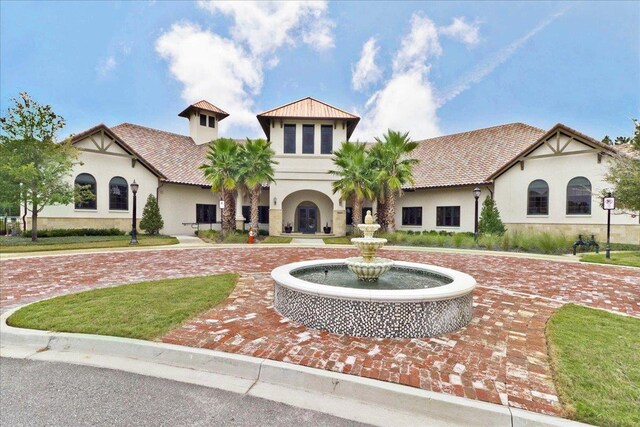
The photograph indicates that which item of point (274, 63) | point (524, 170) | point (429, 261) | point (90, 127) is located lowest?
point (429, 261)

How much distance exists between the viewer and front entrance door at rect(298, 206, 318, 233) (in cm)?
2917

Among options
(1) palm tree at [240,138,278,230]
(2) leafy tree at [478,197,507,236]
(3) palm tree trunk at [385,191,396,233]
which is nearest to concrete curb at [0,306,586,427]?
(1) palm tree at [240,138,278,230]

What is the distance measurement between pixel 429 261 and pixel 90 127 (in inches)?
976

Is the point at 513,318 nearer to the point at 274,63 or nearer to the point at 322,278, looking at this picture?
the point at 322,278

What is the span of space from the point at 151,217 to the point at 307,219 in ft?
42.2

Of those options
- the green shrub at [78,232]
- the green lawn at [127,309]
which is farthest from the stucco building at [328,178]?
the green lawn at [127,309]

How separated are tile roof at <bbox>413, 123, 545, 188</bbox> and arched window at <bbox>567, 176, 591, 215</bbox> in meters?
4.99

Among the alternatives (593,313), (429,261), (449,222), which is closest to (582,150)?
(449,222)

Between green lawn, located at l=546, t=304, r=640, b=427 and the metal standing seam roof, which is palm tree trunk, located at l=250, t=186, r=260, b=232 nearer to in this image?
the metal standing seam roof

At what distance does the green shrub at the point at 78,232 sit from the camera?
21891 millimetres

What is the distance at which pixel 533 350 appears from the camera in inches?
185

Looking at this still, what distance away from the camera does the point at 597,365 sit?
4203mm

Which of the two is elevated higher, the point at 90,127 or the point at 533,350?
the point at 90,127

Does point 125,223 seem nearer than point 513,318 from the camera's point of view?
No
